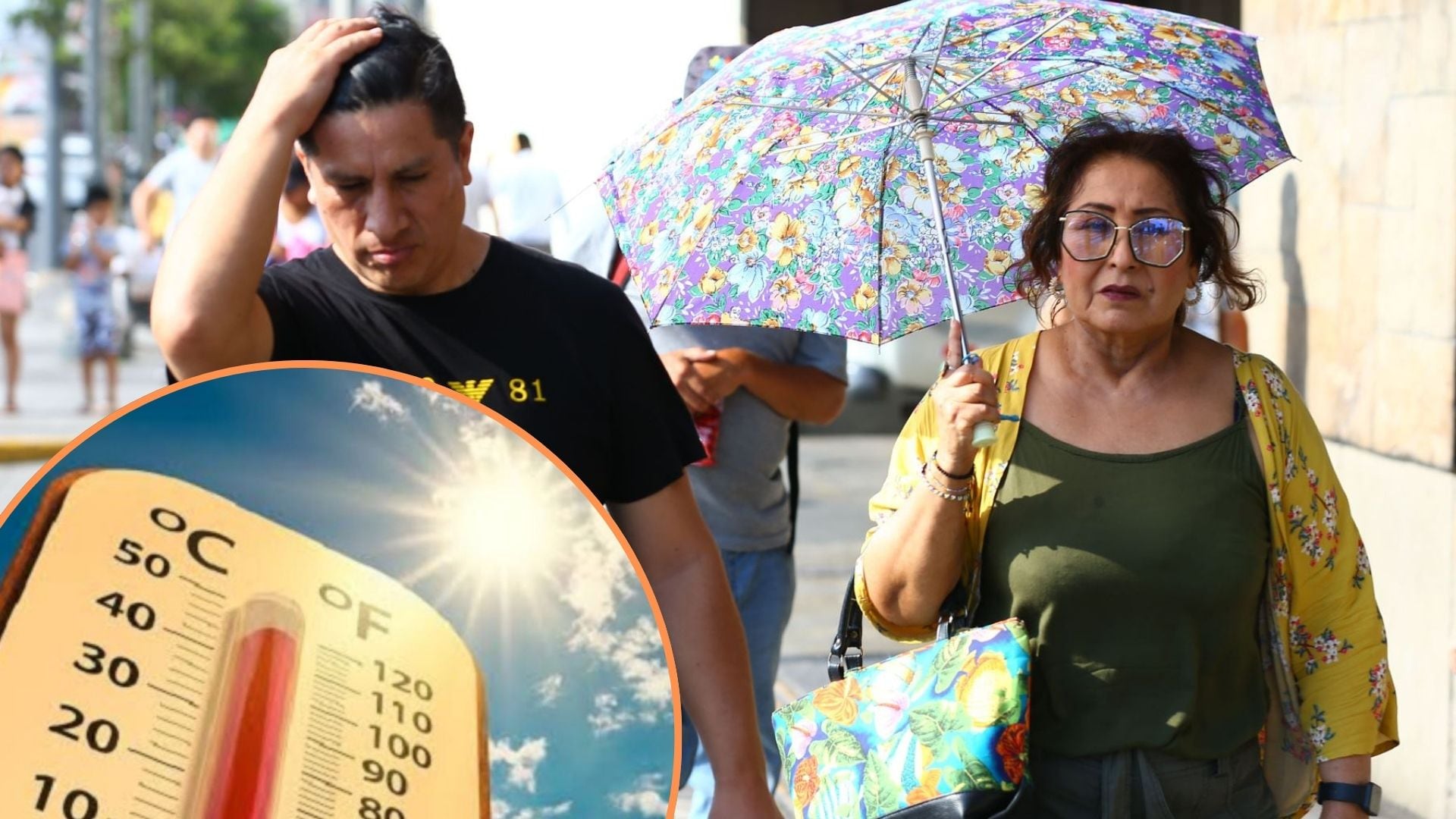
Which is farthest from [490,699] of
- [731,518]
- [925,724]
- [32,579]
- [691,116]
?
[731,518]

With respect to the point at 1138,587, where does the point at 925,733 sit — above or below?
below

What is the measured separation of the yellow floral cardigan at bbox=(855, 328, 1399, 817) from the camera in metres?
3.19

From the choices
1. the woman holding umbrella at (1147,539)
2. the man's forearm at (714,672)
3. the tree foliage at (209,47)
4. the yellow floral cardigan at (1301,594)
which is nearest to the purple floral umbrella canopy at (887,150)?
the woman holding umbrella at (1147,539)

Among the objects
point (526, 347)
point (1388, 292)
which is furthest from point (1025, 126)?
point (1388, 292)

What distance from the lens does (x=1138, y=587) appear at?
313cm

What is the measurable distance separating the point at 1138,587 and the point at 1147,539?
0.07 metres

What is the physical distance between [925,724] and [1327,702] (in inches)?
24.6

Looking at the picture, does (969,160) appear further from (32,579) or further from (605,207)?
(32,579)

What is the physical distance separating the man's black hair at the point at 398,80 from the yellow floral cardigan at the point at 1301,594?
93cm

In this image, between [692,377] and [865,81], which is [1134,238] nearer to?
[865,81]

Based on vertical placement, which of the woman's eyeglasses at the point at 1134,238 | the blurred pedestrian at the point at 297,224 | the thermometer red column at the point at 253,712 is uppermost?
the blurred pedestrian at the point at 297,224

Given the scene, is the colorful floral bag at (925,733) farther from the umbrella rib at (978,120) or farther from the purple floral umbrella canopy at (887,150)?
the umbrella rib at (978,120)

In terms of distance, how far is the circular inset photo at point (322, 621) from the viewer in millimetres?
2164

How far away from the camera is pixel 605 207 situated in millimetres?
3953
